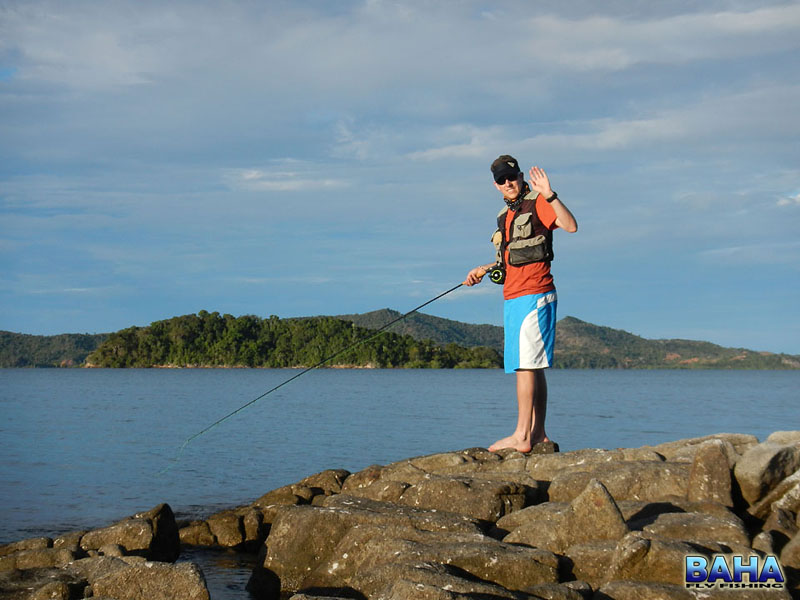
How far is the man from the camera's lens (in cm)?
838

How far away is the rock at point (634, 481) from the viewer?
6934 mm

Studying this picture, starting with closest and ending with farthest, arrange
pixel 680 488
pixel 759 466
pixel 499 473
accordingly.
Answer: pixel 759 466
pixel 680 488
pixel 499 473

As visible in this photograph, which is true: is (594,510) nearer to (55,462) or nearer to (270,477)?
(270,477)

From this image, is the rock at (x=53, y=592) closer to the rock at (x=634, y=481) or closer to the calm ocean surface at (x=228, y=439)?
the calm ocean surface at (x=228, y=439)

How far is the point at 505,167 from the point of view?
28.0 ft

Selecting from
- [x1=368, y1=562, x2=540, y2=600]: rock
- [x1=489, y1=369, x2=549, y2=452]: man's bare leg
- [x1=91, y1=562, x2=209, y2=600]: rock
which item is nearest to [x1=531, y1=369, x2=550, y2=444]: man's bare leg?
[x1=489, y1=369, x2=549, y2=452]: man's bare leg

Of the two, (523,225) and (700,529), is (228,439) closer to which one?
(523,225)

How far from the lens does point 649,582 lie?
15.5 feet

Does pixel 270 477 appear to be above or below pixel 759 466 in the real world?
below

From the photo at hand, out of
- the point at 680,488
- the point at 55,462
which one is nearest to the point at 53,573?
the point at 680,488

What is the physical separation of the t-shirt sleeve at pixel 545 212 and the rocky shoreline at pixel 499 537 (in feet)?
7.41

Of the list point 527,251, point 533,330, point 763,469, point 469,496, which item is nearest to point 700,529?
point 763,469

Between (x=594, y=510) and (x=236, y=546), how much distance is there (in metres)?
4.05

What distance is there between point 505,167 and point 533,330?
1.67 meters
